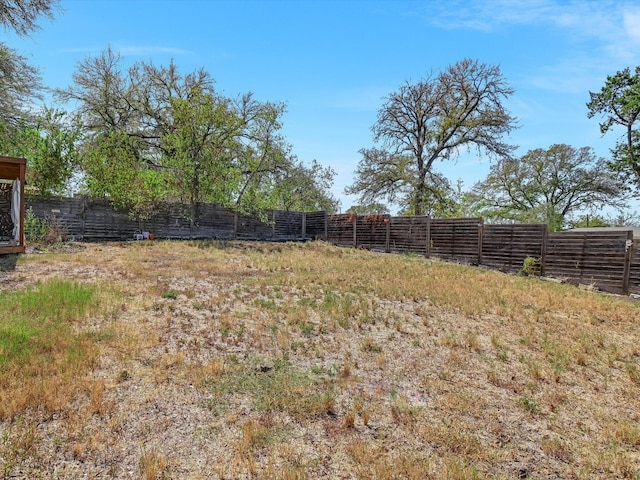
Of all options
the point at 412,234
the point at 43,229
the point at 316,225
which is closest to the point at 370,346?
the point at 412,234

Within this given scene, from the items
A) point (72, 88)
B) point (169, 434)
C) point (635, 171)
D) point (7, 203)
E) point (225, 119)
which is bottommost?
point (169, 434)

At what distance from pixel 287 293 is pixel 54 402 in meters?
4.27

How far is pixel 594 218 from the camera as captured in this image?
25.9 meters

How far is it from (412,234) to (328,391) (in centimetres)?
1241

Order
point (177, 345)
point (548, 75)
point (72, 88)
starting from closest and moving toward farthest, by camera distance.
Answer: point (177, 345) → point (548, 75) → point (72, 88)

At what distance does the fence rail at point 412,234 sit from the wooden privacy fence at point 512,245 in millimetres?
20

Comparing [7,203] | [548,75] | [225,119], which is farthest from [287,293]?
[225,119]

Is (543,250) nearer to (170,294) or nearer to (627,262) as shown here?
(627,262)

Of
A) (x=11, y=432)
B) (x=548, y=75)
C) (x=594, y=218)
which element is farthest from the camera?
(x=594, y=218)

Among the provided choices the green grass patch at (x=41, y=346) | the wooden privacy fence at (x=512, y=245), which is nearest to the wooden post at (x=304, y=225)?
the wooden privacy fence at (x=512, y=245)

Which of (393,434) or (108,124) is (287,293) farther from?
(108,124)

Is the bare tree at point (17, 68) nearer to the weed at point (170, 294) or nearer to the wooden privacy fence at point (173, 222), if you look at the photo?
the wooden privacy fence at point (173, 222)

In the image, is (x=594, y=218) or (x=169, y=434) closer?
(x=169, y=434)

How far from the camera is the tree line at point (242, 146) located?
13.7 m
